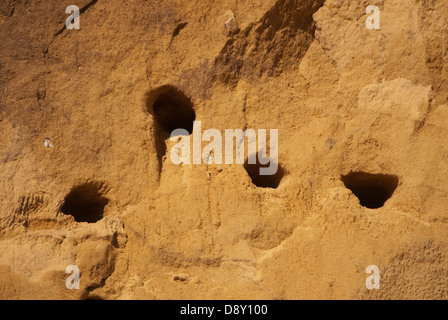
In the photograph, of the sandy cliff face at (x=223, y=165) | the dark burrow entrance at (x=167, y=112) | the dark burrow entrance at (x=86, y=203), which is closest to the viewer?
the sandy cliff face at (x=223, y=165)

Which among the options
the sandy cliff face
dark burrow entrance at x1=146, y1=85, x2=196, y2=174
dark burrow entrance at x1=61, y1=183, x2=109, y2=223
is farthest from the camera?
dark burrow entrance at x1=146, y1=85, x2=196, y2=174

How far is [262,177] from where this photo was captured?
3070mm

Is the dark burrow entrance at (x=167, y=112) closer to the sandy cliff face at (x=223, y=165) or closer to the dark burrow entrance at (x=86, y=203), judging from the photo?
the sandy cliff face at (x=223, y=165)

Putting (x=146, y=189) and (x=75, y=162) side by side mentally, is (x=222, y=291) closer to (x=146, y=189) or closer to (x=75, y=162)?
(x=146, y=189)

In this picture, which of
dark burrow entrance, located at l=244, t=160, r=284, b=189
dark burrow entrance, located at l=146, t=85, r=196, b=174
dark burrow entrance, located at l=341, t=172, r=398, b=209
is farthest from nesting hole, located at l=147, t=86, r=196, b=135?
dark burrow entrance, located at l=341, t=172, r=398, b=209

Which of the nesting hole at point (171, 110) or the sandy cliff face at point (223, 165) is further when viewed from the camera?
the nesting hole at point (171, 110)

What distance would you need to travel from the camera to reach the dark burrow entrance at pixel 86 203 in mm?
2922

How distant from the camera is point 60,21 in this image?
3053 millimetres

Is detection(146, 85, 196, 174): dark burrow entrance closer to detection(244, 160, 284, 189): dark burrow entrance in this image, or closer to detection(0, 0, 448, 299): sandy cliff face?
detection(0, 0, 448, 299): sandy cliff face

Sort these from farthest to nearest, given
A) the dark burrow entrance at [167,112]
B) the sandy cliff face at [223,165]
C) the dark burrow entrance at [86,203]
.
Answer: the dark burrow entrance at [167,112] < the dark burrow entrance at [86,203] < the sandy cliff face at [223,165]

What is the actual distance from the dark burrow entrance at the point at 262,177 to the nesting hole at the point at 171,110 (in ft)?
1.15

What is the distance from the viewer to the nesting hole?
121 inches

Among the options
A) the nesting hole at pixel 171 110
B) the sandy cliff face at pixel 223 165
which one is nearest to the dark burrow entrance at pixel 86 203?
the sandy cliff face at pixel 223 165

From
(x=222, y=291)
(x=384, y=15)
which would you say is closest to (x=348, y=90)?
(x=384, y=15)
